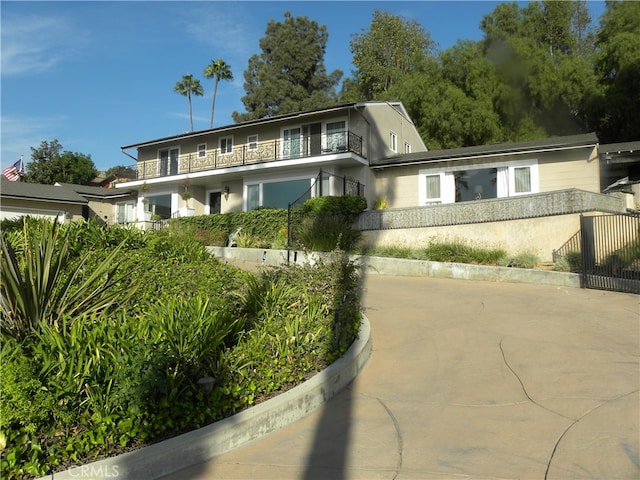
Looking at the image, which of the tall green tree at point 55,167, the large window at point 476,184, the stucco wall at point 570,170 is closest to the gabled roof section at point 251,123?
the large window at point 476,184

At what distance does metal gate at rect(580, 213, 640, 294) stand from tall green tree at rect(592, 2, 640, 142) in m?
20.8

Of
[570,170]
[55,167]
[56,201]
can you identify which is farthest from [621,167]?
[55,167]

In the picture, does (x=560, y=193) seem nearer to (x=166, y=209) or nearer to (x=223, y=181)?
(x=223, y=181)

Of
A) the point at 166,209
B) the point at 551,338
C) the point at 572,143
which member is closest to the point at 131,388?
the point at 551,338

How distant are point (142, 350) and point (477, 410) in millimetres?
3165

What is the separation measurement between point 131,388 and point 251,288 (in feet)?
8.62

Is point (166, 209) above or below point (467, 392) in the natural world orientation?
above

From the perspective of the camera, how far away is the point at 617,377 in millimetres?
5074

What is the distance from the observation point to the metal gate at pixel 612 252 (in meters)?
9.95

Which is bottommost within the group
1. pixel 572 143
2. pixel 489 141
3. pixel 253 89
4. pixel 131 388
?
pixel 131 388

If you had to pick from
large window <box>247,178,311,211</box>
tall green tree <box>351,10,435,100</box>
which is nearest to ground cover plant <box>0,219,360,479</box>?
large window <box>247,178,311,211</box>

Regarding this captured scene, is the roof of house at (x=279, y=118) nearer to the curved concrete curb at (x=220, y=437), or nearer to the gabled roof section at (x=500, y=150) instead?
the gabled roof section at (x=500, y=150)

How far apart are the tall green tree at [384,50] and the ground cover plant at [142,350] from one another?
40009 mm

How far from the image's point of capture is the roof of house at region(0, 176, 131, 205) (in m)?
29.3
